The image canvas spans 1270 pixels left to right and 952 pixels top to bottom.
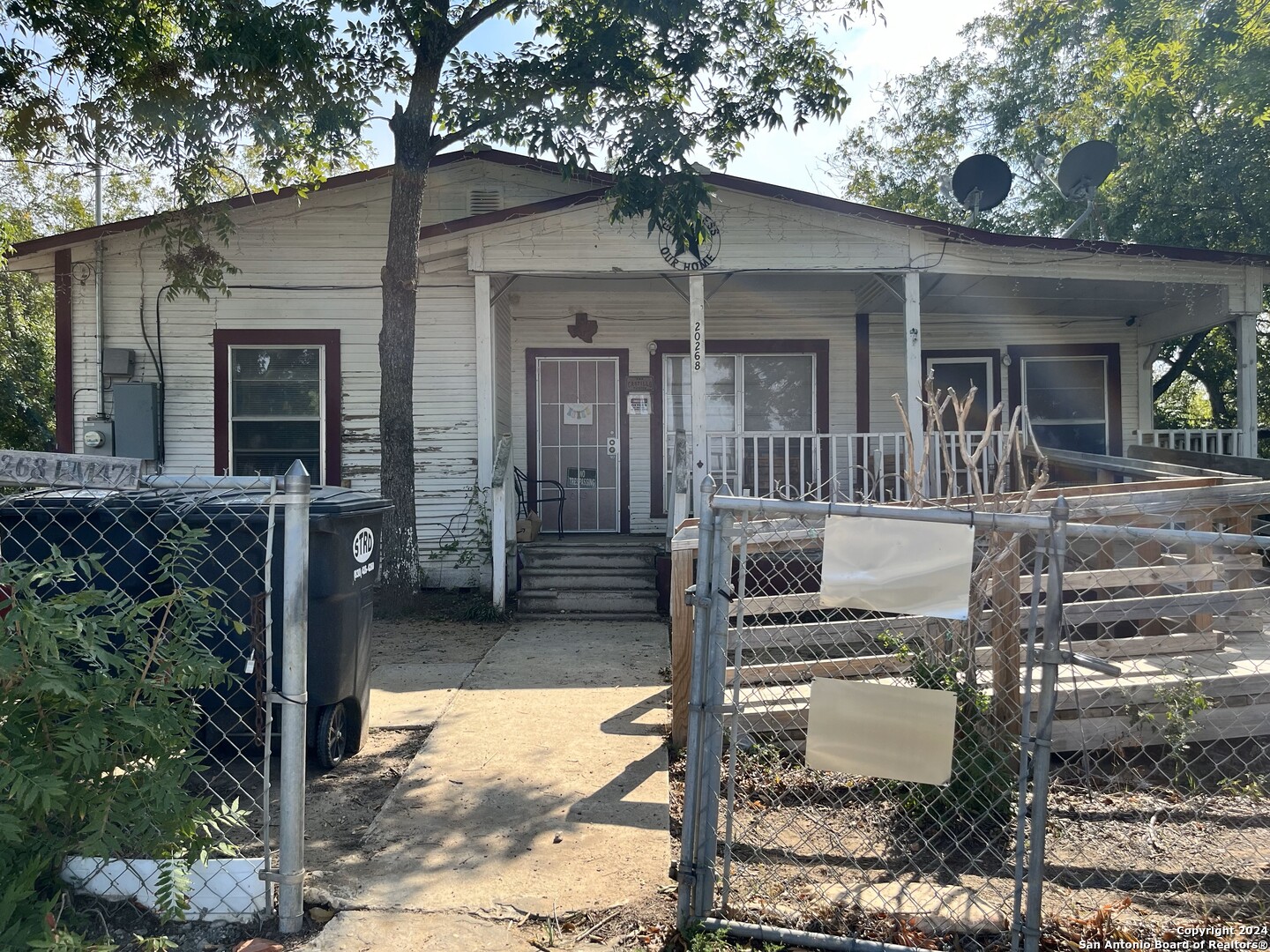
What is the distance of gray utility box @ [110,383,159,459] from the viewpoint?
9.67 m

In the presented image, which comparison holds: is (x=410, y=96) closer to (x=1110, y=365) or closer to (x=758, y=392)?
(x=758, y=392)

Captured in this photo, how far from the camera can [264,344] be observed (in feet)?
33.1

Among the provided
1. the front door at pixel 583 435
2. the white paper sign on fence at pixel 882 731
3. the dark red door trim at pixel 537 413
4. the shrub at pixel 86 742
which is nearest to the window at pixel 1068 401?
the dark red door trim at pixel 537 413

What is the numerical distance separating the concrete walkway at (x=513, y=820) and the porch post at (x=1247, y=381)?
23.7 ft

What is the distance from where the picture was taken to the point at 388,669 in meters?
6.65

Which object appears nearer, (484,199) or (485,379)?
(485,379)

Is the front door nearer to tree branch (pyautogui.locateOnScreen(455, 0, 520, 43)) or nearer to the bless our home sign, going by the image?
the bless our home sign

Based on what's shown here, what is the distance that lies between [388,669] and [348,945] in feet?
13.0

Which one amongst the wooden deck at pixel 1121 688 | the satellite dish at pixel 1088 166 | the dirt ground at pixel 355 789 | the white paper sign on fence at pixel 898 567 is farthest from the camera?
the satellite dish at pixel 1088 166

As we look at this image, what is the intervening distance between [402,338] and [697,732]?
6695mm

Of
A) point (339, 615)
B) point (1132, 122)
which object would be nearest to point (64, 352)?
point (339, 615)

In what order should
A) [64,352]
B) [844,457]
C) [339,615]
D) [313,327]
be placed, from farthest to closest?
[844,457]
[313,327]
[64,352]
[339,615]

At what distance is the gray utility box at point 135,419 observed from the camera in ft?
31.7

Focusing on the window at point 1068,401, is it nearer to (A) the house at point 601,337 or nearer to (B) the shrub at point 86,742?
(A) the house at point 601,337
